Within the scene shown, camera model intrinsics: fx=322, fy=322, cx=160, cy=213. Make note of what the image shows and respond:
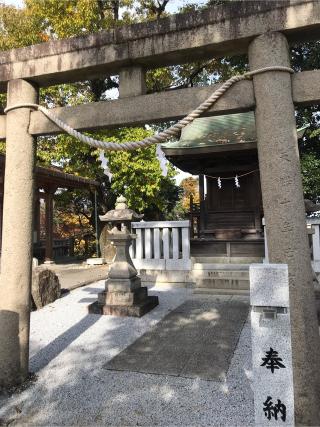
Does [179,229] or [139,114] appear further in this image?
[179,229]

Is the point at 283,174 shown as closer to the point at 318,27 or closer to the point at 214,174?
the point at 318,27

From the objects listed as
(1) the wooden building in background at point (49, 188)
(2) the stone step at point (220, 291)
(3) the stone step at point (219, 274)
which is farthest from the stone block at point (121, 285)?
(1) the wooden building in background at point (49, 188)

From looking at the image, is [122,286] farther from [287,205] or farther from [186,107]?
[287,205]

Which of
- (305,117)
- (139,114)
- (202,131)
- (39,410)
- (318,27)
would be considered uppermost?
(305,117)

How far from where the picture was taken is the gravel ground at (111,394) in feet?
8.97

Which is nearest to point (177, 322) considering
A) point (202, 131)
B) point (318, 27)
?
point (318, 27)

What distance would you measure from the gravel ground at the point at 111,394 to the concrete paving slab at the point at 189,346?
0.14 meters

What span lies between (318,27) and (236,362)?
357cm

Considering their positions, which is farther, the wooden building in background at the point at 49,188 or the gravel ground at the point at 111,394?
the wooden building in background at the point at 49,188

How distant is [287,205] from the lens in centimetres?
270

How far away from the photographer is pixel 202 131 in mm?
11641

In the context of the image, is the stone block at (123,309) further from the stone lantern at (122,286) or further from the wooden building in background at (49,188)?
the wooden building in background at (49,188)

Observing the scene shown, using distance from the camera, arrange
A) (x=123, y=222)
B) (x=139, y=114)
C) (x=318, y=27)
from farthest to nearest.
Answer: (x=123, y=222) < (x=139, y=114) < (x=318, y=27)

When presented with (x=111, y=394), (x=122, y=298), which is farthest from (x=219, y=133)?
(x=111, y=394)
